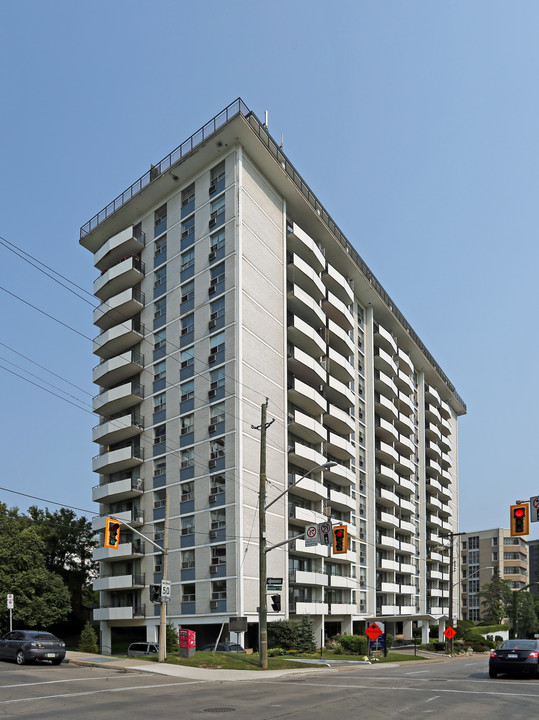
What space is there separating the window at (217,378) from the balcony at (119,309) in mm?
12483

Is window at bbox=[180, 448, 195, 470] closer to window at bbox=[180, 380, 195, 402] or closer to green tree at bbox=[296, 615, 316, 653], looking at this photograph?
window at bbox=[180, 380, 195, 402]

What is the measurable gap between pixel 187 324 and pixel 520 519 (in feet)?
104

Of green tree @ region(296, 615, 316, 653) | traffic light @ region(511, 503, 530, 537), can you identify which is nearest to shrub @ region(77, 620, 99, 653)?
green tree @ region(296, 615, 316, 653)

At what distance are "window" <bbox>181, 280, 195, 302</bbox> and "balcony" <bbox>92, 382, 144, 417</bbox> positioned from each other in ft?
28.2

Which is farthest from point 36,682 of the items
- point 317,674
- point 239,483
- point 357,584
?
point 357,584

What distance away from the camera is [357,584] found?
6844 cm

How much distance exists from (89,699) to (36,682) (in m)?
4.56

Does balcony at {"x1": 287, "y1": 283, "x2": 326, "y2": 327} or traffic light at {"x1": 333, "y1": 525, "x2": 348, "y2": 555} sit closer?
traffic light at {"x1": 333, "y1": 525, "x2": 348, "y2": 555}

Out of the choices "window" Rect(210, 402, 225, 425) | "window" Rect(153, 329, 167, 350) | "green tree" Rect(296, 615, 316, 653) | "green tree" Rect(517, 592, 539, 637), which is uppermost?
"window" Rect(153, 329, 167, 350)

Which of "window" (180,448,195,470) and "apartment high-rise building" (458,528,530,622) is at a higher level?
"window" (180,448,195,470)

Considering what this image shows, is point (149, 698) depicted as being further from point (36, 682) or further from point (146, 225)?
point (146, 225)

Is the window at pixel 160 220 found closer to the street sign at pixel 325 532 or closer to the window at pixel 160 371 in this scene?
the window at pixel 160 371

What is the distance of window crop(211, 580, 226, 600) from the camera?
47469 millimetres

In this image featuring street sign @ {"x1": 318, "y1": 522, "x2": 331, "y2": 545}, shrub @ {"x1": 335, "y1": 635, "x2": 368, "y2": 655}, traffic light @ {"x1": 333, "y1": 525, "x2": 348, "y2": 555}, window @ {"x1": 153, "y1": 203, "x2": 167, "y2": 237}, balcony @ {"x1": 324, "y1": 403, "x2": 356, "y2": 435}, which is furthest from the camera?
balcony @ {"x1": 324, "y1": 403, "x2": 356, "y2": 435}
